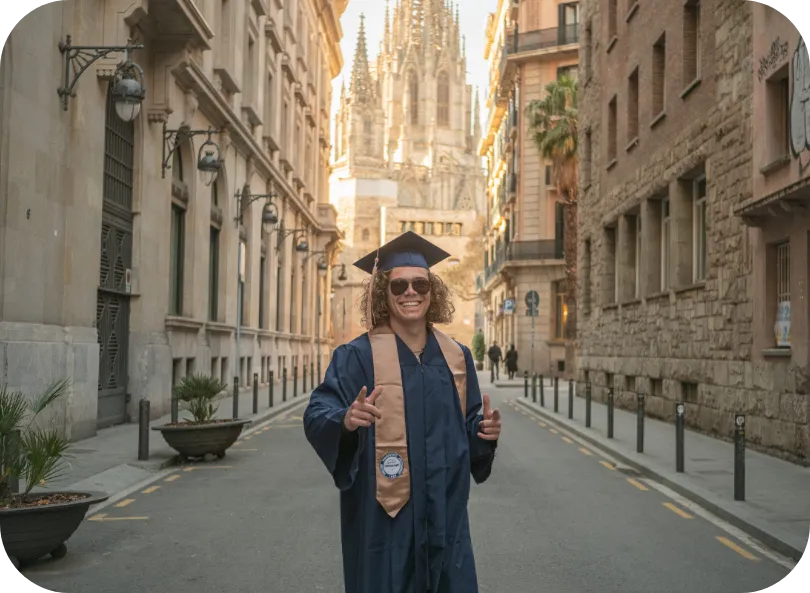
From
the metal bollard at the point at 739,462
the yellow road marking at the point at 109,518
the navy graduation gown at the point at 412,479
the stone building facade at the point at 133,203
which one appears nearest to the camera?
the navy graduation gown at the point at 412,479

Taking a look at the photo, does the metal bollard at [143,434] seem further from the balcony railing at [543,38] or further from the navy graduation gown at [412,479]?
the balcony railing at [543,38]

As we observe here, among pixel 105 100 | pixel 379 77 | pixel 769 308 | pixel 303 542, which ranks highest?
pixel 379 77

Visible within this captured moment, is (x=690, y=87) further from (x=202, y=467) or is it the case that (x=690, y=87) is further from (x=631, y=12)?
(x=202, y=467)

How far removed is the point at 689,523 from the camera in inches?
355

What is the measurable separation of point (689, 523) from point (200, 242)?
17.0 metres

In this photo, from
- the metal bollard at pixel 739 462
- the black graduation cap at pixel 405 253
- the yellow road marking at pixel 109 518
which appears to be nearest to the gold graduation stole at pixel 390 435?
the black graduation cap at pixel 405 253

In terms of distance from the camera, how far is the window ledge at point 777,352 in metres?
13.4

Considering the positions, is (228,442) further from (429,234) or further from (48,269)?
(429,234)

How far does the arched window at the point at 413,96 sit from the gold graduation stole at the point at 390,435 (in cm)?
13676

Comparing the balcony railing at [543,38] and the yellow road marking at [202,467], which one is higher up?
the balcony railing at [543,38]

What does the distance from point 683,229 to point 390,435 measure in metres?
16.6

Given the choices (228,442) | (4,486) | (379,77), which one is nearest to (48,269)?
(228,442)

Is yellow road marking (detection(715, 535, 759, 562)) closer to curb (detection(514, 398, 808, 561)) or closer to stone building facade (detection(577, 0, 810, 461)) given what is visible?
curb (detection(514, 398, 808, 561))

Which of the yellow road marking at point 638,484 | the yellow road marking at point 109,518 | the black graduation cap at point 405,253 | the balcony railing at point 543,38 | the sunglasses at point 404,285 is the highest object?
the balcony railing at point 543,38
